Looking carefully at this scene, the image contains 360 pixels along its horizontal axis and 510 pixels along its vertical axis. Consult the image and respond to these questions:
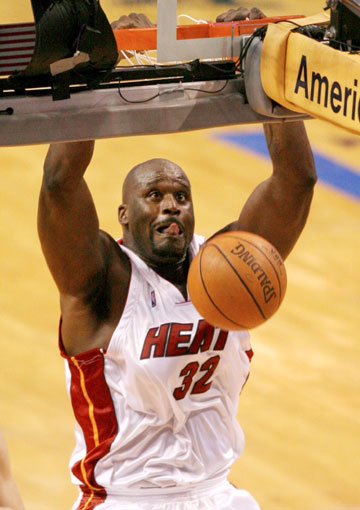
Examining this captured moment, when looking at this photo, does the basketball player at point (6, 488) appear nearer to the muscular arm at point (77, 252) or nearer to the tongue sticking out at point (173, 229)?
the muscular arm at point (77, 252)

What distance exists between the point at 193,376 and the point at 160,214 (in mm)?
699

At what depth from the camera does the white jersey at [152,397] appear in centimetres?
468

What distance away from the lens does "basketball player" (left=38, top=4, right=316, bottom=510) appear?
4668 millimetres

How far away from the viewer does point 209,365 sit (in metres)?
4.77

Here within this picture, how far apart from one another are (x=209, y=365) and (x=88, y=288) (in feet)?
1.99

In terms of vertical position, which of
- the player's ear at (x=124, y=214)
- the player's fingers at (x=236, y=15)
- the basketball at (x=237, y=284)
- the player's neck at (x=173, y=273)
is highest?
the player's fingers at (x=236, y=15)

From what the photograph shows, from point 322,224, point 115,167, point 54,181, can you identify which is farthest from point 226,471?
point 115,167

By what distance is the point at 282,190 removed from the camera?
5000mm

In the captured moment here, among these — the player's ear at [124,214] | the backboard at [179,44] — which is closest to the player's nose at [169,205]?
the player's ear at [124,214]

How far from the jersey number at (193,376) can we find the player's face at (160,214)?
0.46 meters

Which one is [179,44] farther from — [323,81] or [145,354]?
[145,354]

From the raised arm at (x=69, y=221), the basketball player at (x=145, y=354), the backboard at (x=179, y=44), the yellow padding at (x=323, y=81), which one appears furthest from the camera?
the basketball player at (x=145, y=354)

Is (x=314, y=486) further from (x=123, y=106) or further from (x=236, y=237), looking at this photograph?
(x=123, y=106)

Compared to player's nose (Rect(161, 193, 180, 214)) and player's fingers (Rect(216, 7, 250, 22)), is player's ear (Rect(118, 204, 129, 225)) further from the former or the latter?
player's fingers (Rect(216, 7, 250, 22))
